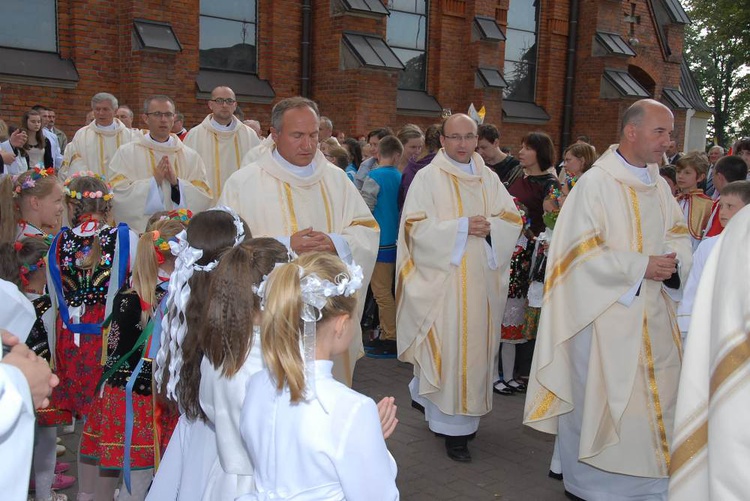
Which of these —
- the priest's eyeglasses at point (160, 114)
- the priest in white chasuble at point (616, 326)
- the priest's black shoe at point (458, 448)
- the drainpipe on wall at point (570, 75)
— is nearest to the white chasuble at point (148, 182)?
the priest's eyeglasses at point (160, 114)

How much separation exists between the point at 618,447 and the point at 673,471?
2369mm

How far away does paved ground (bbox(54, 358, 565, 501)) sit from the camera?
4.79 meters

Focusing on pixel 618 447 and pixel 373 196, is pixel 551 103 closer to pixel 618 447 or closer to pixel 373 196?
pixel 373 196

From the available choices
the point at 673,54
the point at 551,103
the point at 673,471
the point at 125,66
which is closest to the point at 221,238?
the point at 673,471

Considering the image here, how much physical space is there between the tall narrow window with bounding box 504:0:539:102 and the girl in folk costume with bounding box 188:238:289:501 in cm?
1694

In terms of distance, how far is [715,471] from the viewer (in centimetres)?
192

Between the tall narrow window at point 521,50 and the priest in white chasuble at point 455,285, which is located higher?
the tall narrow window at point 521,50

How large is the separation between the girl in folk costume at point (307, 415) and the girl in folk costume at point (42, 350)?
2.25 meters

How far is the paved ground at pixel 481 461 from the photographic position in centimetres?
479

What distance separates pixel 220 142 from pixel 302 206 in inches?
165

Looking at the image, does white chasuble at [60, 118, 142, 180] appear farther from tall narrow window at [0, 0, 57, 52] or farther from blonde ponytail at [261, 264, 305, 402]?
blonde ponytail at [261, 264, 305, 402]

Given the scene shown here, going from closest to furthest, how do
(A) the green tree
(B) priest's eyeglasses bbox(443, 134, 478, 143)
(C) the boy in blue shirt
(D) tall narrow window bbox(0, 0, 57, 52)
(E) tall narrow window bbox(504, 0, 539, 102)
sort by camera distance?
(B) priest's eyeglasses bbox(443, 134, 478, 143)
(C) the boy in blue shirt
(D) tall narrow window bbox(0, 0, 57, 52)
(E) tall narrow window bbox(504, 0, 539, 102)
(A) the green tree

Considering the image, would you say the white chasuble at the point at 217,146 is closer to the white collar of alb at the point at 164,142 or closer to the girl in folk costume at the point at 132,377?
the white collar of alb at the point at 164,142

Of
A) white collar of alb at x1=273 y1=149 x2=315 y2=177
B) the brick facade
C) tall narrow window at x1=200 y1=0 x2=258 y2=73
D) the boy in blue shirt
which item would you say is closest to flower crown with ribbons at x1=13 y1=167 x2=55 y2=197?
white collar of alb at x1=273 y1=149 x2=315 y2=177
